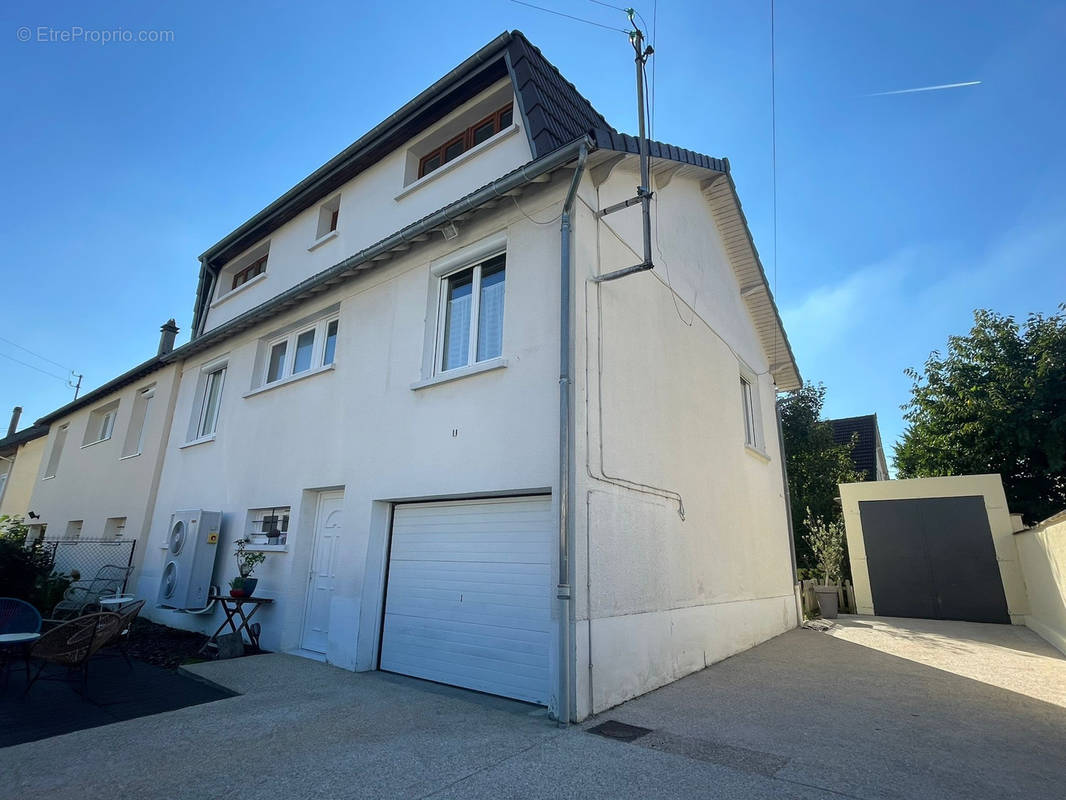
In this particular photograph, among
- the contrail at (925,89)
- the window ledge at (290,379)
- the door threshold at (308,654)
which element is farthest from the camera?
the window ledge at (290,379)

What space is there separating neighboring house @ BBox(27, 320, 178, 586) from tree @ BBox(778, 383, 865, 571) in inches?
643

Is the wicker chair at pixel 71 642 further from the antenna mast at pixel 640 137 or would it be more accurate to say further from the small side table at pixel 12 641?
the antenna mast at pixel 640 137

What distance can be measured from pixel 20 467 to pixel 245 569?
19.2 meters

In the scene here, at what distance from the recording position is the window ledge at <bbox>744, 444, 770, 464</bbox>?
9.79 meters

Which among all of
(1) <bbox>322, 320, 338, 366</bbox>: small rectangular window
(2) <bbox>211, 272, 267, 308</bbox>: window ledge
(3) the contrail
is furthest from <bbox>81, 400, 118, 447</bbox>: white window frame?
(3) the contrail

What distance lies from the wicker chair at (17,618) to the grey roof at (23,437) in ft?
52.0

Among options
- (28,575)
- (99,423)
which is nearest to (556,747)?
(28,575)

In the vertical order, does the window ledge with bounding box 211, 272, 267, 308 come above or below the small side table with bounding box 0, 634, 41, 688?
above

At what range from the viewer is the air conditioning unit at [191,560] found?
26.5 ft

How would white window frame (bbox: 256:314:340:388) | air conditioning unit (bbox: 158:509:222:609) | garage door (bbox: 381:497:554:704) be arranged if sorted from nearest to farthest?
garage door (bbox: 381:497:554:704) < air conditioning unit (bbox: 158:509:222:609) < white window frame (bbox: 256:314:340:388)

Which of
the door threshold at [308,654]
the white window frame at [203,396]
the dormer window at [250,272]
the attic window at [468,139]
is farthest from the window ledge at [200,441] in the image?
the attic window at [468,139]

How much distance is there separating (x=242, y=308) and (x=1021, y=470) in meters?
21.2

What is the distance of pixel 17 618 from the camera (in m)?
5.72

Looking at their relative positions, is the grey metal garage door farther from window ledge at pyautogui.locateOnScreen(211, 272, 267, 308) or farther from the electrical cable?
window ledge at pyautogui.locateOnScreen(211, 272, 267, 308)
